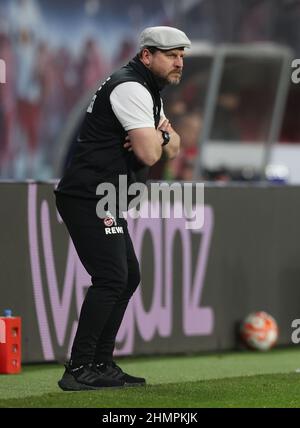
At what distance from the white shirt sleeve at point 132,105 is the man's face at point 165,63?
0.25m

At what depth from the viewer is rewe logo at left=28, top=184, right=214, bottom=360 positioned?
1088 cm

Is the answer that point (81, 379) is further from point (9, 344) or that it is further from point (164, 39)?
point (164, 39)

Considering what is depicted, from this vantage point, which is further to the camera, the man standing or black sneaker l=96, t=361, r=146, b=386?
black sneaker l=96, t=361, r=146, b=386

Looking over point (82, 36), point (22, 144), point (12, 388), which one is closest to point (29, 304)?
point (12, 388)

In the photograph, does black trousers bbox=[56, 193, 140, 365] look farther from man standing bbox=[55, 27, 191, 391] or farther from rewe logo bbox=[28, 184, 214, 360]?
rewe logo bbox=[28, 184, 214, 360]

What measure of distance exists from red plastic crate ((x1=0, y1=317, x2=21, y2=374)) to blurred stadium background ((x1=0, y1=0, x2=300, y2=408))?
54 centimetres

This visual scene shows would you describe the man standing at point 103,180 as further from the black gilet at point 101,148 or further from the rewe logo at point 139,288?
the rewe logo at point 139,288

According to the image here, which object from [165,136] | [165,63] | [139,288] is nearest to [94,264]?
[165,136]

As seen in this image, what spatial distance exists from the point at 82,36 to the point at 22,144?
64.6 inches

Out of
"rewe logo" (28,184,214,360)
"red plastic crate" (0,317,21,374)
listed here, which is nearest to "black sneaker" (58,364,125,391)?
"red plastic crate" (0,317,21,374)

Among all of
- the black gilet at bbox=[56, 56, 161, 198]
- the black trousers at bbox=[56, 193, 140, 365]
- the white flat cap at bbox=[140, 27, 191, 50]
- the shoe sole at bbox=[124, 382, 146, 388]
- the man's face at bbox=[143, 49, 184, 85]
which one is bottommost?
the shoe sole at bbox=[124, 382, 146, 388]

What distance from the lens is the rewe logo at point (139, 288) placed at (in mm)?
10883

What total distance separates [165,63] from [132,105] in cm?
42

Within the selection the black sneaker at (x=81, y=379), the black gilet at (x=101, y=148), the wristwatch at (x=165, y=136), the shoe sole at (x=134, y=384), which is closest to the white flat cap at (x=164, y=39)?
the black gilet at (x=101, y=148)
